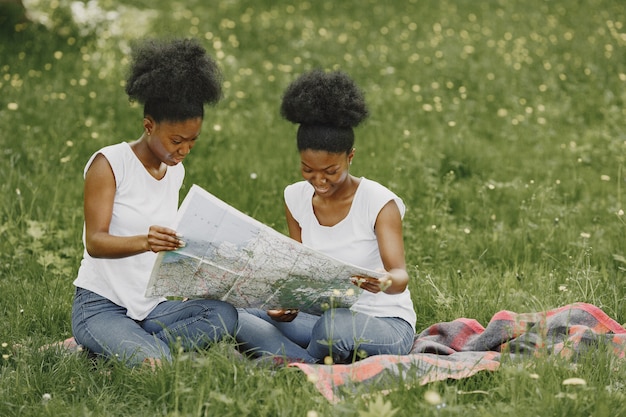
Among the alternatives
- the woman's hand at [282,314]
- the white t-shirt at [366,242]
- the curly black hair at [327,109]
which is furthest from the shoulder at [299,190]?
the woman's hand at [282,314]

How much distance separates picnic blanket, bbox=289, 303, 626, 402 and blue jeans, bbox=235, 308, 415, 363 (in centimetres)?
12

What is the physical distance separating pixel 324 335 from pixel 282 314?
0.27 meters

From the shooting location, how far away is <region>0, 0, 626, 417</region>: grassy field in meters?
2.96

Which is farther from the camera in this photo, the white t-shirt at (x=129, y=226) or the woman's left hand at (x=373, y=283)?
the white t-shirt at (x=129, y=226)

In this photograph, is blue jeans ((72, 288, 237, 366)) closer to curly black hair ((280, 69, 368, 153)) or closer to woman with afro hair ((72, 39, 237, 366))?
woman with afro hair ((72, 39, 237, 366))

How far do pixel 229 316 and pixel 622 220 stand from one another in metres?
2.33

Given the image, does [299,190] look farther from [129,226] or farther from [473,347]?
[473,347]

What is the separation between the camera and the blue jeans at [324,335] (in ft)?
10.7

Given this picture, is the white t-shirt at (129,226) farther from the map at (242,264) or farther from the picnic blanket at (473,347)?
the picnic blanket at (473,347)

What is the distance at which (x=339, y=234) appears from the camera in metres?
3.50

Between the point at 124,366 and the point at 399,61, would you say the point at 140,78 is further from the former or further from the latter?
the point at 399,61

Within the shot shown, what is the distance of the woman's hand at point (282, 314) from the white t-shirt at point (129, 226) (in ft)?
1.51

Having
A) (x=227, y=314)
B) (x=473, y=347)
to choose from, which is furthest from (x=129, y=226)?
(x=473, y=347)

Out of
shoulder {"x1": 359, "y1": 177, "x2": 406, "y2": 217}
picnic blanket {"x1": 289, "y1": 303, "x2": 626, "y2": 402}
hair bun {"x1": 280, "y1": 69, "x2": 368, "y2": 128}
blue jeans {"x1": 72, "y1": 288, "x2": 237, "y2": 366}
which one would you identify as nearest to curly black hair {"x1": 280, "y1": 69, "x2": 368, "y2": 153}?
hair bun {"x1": 280, "y1": 69, "x2": 368, "y2": 128}
